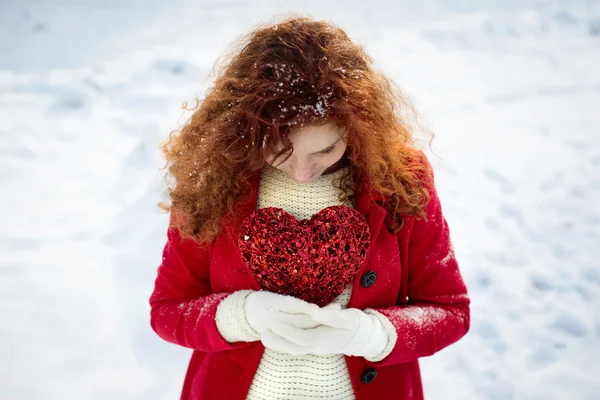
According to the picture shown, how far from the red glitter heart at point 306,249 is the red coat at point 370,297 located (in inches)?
1.4

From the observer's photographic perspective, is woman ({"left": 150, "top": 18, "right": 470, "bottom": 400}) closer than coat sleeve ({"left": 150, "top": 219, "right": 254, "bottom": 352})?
Yes

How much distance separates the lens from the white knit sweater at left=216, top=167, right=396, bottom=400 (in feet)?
4.59

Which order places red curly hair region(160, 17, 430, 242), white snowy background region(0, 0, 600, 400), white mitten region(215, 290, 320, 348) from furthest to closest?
white snowy background region(0, 0, 600, 400), white mitten region(215, 290, 320, 348), red curly hair region(160, 17, 430, 242)

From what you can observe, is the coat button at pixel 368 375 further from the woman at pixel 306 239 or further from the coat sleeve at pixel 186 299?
the coat sleeve at pixel 186 299

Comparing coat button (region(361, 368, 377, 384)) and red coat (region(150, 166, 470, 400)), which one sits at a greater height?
red coat (region(150, 166, 470, 400))

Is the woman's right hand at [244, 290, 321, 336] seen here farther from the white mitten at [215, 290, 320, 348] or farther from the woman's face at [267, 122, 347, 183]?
the woman's face at [267, 122, 347, 183]

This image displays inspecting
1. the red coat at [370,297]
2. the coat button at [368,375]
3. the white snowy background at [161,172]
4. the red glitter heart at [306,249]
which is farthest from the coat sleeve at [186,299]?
the white snowy background at [161,172]

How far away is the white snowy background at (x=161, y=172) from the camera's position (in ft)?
7.54

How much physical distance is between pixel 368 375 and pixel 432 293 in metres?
0.21

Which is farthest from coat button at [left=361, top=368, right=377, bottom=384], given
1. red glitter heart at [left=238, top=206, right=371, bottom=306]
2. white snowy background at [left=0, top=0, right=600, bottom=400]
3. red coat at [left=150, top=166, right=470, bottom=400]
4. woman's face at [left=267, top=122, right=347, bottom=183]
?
white snowy background at [left=0, top=0, right=600, bottom=400]

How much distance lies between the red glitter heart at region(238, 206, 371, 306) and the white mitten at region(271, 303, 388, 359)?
0.07 m

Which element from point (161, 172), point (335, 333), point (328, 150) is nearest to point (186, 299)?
point (335, 333)

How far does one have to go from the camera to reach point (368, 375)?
55.6 inches
